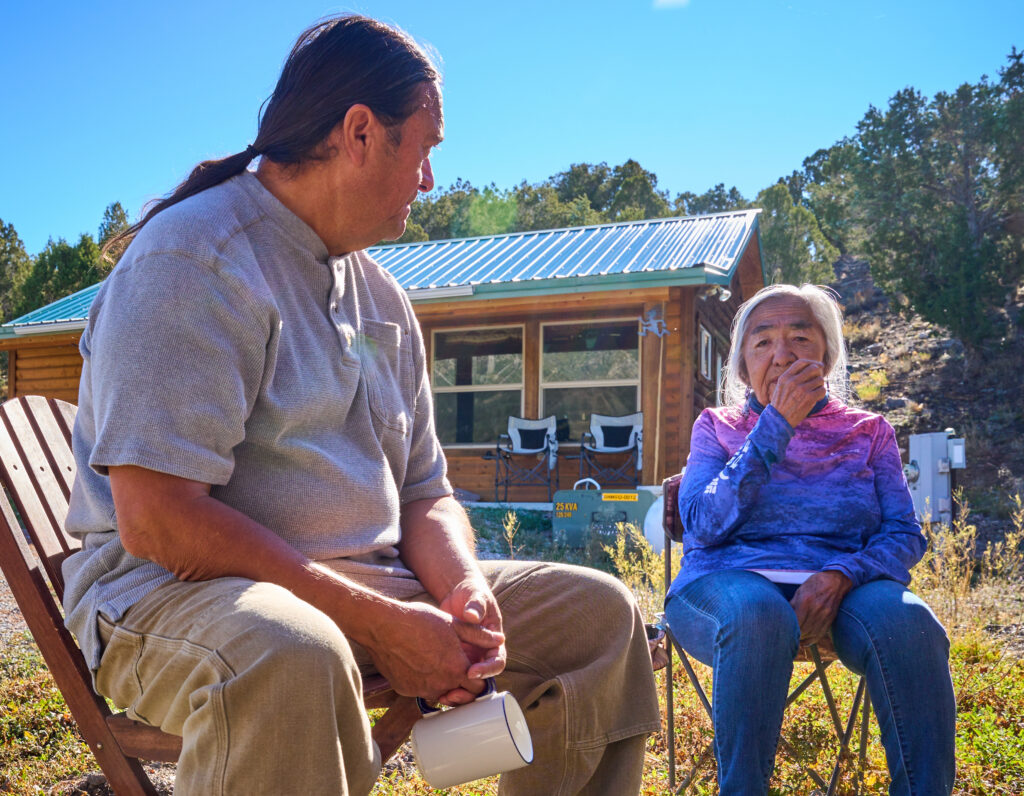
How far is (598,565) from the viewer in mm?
7516

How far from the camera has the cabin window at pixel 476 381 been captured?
1215 cm

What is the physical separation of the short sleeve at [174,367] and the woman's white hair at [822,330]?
1.75 meters

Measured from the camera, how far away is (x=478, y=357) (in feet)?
40.6

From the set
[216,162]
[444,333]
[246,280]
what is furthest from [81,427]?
[444,333]

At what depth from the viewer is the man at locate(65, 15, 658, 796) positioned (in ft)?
4.14

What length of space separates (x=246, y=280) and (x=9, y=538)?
→ 0.67m

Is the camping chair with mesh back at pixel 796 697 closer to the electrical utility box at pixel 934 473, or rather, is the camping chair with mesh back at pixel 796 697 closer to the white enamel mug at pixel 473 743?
the white enamel mug at pixel 473 743

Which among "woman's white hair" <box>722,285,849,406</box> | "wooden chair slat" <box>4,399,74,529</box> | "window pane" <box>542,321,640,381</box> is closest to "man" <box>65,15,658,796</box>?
"wooden chair slat" <box>4,399,74,529</box>

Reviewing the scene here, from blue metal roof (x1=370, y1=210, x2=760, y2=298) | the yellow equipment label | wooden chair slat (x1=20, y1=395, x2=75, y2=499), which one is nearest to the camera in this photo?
wooden chair slat (x1=20, y1=395, x2=75, y2=499)

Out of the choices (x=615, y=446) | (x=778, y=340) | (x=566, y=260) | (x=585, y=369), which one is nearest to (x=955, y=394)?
(x=585, y=369)

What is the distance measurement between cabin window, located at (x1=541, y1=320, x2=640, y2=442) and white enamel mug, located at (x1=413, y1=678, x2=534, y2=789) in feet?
32.7

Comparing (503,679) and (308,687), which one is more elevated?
(308,687)

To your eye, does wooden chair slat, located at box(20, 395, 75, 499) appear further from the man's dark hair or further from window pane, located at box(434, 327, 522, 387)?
window pane, located at box(434, 327, 522, 387)

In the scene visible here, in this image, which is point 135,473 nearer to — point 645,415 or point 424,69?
point 424,69
